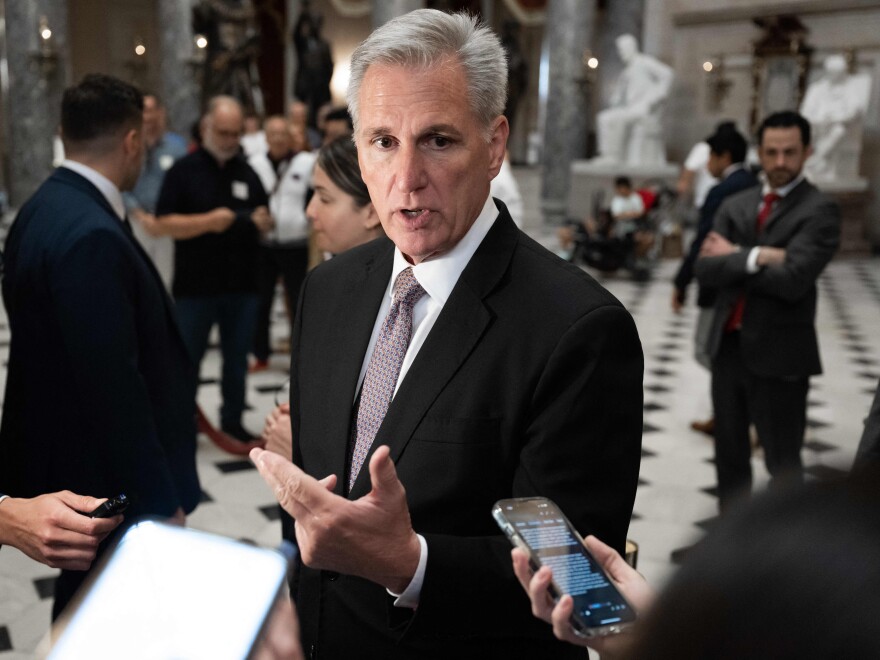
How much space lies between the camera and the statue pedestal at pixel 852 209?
49.2 ft

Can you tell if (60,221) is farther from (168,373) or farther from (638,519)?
(638,519)

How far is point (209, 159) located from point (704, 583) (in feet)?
17.4

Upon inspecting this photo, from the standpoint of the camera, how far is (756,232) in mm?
4273

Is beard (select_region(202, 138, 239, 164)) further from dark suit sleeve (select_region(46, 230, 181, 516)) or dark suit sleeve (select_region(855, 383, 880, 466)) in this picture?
dark suit sleeve (select_region(855, 383, 880, 466))

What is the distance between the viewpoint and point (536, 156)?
2645 centimetres

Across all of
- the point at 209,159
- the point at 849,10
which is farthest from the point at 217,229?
the point at 849,10

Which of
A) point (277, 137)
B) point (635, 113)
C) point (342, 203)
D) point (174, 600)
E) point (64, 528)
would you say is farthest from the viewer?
point (635, 113)

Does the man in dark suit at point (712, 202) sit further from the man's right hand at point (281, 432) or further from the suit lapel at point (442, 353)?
the suit lapel at point (442, 353)

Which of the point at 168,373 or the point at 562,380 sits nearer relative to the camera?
the point at 562,380

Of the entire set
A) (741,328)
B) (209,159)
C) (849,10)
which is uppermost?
(849,10)

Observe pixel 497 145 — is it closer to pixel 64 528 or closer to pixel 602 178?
pixel 64 528

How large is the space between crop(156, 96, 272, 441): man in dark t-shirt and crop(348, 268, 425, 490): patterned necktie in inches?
151

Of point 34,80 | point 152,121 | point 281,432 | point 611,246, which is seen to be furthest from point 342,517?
point 34,80

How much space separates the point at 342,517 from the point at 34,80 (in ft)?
47.7
